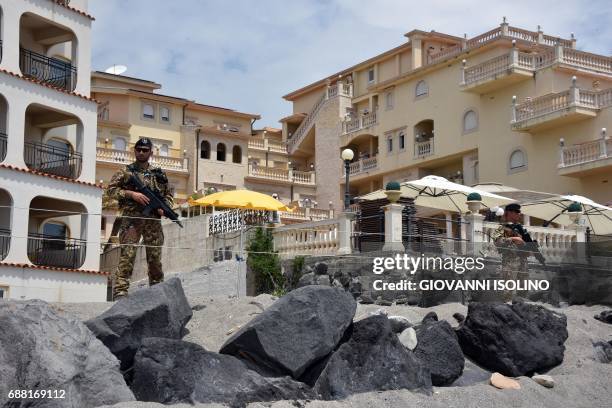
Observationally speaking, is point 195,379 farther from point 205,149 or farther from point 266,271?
point 205,149

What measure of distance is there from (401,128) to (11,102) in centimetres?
3035

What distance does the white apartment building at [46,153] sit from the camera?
2753cm

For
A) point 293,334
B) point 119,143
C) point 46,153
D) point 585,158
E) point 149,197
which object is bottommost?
point 293,334

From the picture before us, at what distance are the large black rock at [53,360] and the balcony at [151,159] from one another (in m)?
45.3

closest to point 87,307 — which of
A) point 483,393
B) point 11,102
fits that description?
point 483,393

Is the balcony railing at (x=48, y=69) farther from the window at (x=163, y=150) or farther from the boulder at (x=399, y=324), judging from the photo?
the window at (x=163, y=150)

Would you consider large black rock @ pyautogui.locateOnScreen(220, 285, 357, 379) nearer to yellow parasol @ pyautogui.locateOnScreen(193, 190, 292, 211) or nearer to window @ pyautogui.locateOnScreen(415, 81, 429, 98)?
yellow parasol @ pyautogui.locateOnScreen(193, 190, 292, 211)

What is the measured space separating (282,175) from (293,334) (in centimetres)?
5155

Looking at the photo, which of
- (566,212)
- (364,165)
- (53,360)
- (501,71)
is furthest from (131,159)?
(53,360)

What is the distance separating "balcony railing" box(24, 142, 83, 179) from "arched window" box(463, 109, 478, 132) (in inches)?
948

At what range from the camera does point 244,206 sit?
31.8 m

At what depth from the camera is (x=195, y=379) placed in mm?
10641

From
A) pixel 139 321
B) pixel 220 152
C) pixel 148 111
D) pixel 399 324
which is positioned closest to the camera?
pixel 139 321

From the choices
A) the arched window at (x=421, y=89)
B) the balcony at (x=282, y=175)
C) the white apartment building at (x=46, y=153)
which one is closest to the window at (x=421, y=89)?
the arched window at (x=421, y=89)
